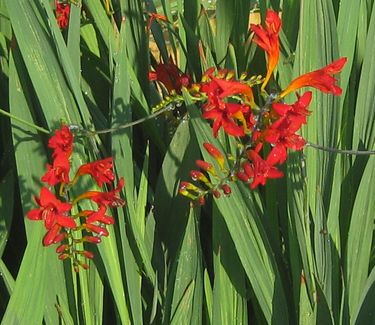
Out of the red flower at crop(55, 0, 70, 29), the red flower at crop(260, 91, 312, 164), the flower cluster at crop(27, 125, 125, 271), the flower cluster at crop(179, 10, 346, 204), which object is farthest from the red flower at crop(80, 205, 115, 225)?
the red flower at crop(55, 0, 70, 29)

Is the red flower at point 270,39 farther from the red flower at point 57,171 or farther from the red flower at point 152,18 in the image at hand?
the red flower at point 152,18

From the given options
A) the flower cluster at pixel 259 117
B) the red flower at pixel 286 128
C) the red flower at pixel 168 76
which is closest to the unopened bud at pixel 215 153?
the flower cluster at pixel 259 117

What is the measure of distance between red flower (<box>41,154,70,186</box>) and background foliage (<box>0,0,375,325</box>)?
0.28 ft

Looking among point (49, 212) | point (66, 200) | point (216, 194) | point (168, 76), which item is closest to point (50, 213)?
point (49, 212)

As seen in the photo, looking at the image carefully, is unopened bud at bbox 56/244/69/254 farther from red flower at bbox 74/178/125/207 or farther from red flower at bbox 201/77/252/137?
red flower at bbox 201/77/252/137

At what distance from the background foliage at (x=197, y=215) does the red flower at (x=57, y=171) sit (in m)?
0.09

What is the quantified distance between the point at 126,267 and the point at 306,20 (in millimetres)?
501

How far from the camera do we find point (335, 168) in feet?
4.50

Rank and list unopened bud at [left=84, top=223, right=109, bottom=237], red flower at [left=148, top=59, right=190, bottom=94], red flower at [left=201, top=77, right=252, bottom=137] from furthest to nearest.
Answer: red flower at [left=148, top=59, right=190, bottom=94], unopened bud at [left=84, top=223, right=109, bottom=237], red flower at [left=201, top=77, right=252, bottom=137]

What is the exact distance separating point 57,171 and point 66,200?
100 millimetres

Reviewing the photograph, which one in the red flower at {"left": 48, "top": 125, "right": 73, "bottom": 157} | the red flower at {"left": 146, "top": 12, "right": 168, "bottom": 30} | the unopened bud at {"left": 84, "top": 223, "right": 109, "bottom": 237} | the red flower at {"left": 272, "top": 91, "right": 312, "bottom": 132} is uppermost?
the red flower at {"left": 146, "top": 12, "right": 168, "bottom": 30}

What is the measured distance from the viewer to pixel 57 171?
1.18 m

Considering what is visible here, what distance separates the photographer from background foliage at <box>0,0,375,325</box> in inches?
50.8

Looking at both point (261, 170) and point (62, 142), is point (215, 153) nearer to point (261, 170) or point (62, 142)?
point (261, 170)
